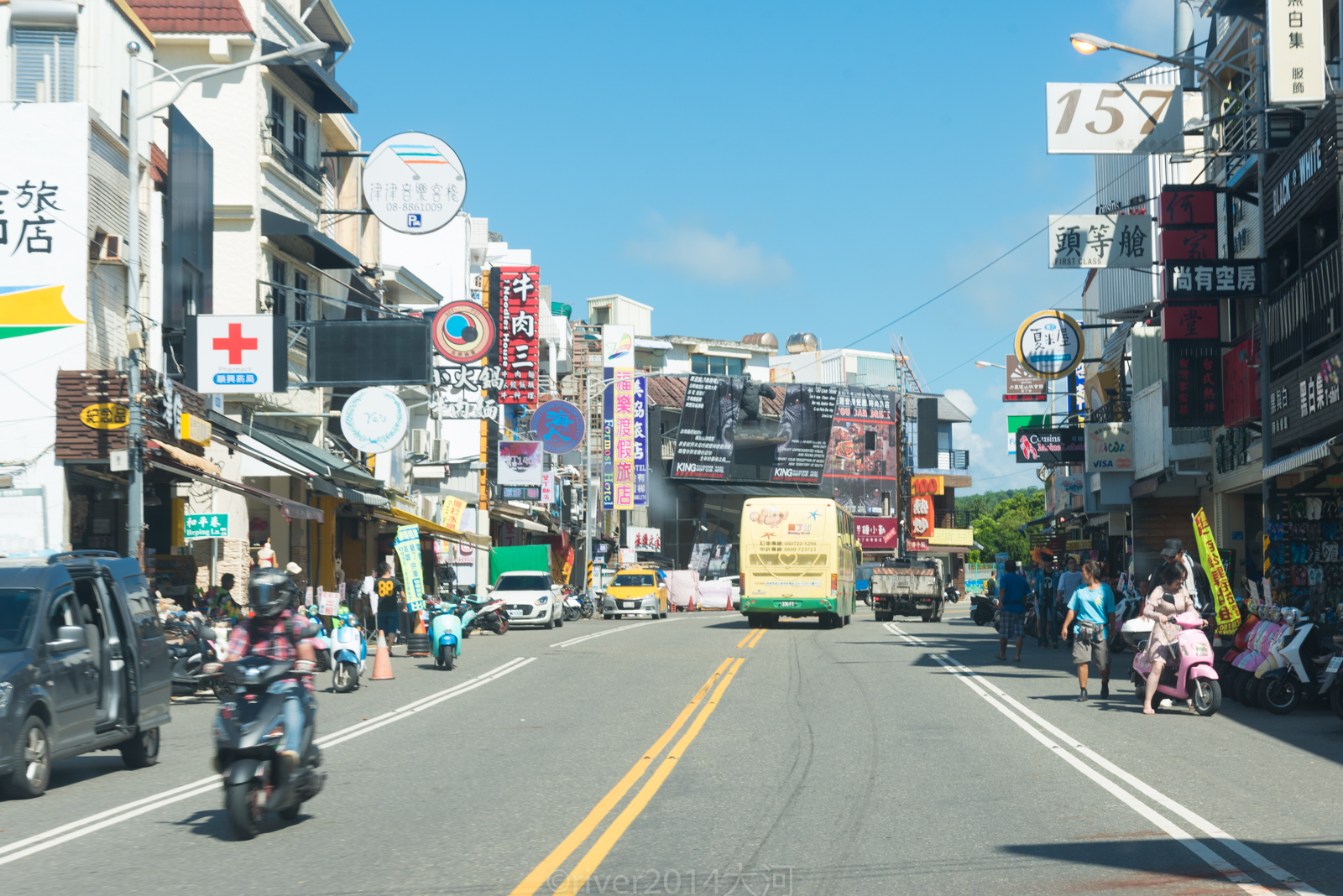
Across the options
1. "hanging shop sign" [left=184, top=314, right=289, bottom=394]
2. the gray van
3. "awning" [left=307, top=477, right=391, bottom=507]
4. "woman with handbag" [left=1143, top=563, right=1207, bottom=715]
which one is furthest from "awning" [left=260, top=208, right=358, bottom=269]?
"woman with handbag" [left=1143, top=563, right=1207, bottom=715]

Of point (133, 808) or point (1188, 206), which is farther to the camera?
point (1188, 206)

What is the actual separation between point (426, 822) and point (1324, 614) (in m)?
13.2

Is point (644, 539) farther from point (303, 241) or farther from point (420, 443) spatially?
point (303, 241)

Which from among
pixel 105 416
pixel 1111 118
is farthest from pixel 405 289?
pixel 1111 118

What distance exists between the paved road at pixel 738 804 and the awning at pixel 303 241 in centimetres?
1603

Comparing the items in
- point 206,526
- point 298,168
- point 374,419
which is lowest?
point 206,526

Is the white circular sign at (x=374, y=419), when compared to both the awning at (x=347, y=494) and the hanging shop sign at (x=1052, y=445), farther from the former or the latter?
the hanging shop sign at (x=1052, y=445)

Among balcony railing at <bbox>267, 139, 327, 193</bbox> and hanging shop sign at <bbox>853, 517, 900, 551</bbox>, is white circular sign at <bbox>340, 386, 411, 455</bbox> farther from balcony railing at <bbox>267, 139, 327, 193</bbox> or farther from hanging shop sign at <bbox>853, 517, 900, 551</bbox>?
hanging shop sign at <bbox>853, 517, 900, 551</bbox>

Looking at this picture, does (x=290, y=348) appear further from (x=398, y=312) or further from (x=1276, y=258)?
(x=1276, y=258)

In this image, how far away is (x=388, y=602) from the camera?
98.7 feet

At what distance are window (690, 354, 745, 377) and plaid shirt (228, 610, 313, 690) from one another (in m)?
84.6

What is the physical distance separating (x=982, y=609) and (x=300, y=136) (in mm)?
22893

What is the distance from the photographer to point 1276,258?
24656 mm

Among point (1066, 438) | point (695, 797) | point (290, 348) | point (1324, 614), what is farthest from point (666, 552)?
point (695, 797)
